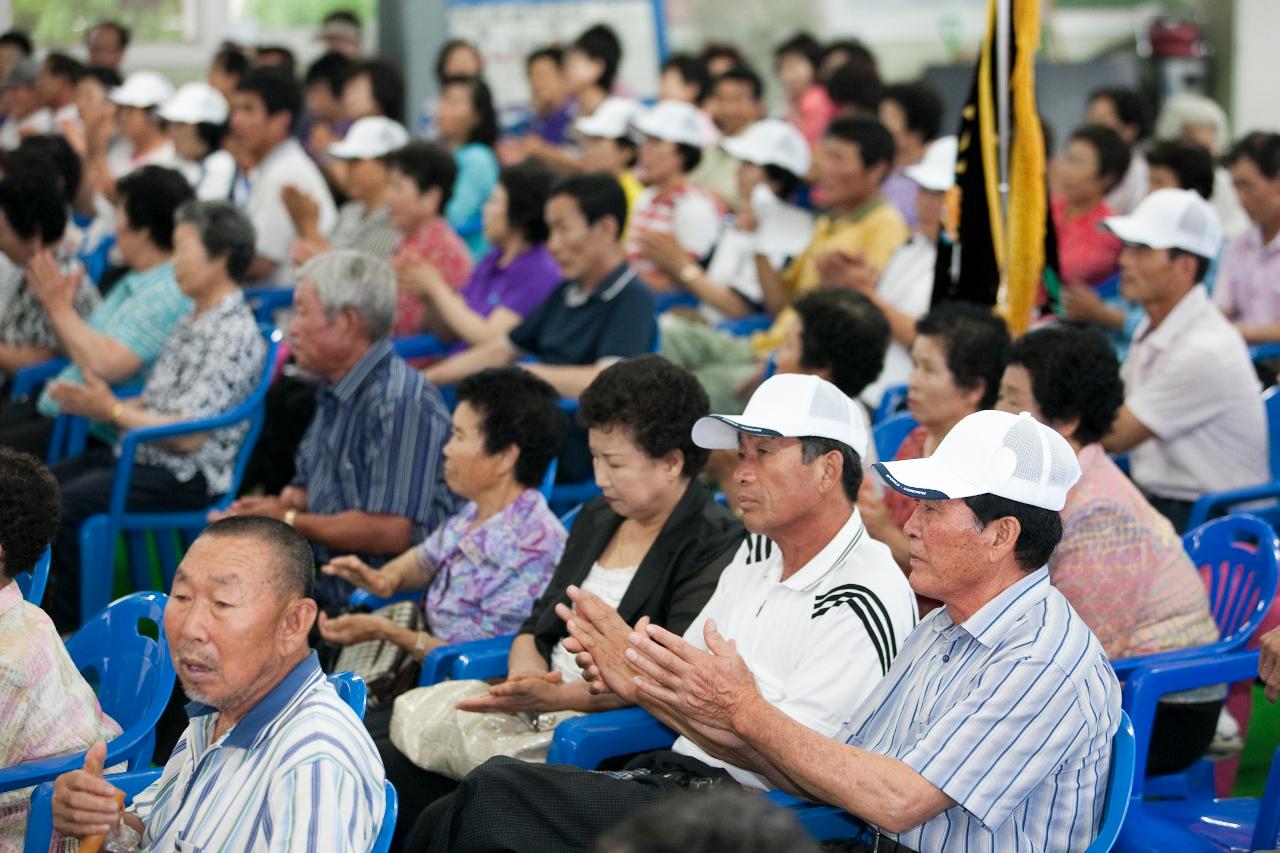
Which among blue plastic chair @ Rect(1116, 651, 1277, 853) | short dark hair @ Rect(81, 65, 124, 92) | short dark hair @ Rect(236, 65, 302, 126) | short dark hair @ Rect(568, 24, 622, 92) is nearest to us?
blue plastic chair @ Rect(1116, 651, 1277, 853)

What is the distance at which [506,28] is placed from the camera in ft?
31.7

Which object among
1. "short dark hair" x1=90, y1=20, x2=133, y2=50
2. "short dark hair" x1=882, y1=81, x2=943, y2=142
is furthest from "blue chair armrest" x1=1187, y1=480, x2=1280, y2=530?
"short dark hair" x1=90, y1=20, x2=133, y2=50

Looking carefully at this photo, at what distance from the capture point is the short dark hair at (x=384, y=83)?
290 inches

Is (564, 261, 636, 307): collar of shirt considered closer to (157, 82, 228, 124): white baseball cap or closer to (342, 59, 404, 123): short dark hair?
(157, 82, 228, 124): white baseball cap

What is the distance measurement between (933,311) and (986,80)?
676mm

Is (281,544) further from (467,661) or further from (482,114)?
(482,114)

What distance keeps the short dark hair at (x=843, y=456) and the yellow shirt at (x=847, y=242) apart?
7.79ft

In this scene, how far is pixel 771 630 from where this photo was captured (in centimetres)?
257

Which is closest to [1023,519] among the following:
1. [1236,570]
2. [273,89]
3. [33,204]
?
[1236,570]

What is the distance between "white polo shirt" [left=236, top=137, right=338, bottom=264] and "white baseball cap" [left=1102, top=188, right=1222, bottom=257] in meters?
3.17

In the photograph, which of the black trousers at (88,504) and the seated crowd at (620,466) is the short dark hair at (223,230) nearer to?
the seated crowd at (620,466)

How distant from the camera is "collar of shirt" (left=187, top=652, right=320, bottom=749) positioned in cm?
203

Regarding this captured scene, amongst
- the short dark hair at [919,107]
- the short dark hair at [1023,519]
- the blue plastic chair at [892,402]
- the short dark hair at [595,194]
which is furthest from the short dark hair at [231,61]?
the short dark hair at [1023,519]

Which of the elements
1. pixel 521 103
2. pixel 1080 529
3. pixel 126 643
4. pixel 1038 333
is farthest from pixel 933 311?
pixel 521 103
